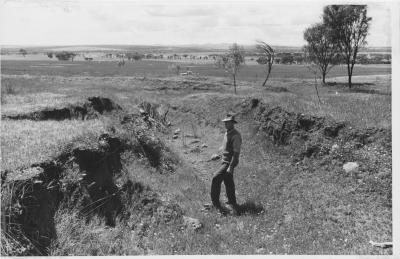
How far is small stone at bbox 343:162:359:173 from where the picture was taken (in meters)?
13.0

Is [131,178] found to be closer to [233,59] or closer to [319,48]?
[233,59]

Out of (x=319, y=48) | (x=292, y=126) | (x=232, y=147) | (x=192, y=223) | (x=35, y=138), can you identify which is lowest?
(x=192, y=223)

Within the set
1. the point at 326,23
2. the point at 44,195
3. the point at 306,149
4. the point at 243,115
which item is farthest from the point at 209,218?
the point at 326,23

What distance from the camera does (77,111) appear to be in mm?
18422

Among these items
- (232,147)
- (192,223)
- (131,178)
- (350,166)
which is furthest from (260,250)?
(350,166)

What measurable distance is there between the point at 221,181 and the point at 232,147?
1.05 metres

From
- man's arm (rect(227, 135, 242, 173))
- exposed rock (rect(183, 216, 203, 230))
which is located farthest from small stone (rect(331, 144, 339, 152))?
exposed rock (rect(183, 216, 203, 230))

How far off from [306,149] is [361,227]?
6.26 metres

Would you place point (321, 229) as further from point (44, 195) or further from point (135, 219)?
point (44, 195)

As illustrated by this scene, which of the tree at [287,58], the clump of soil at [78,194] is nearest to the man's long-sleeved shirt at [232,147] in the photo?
the clump of soil at [78,194]

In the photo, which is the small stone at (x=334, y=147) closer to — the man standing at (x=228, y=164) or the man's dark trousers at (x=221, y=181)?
the man standing at (x=228, y=164)

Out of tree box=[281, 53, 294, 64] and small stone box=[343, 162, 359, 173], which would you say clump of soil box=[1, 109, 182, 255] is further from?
tree box=[281, 53, 294, 64]

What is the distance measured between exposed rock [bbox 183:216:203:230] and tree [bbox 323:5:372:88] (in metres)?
44.3

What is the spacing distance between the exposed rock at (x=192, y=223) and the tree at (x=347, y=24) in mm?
44302
